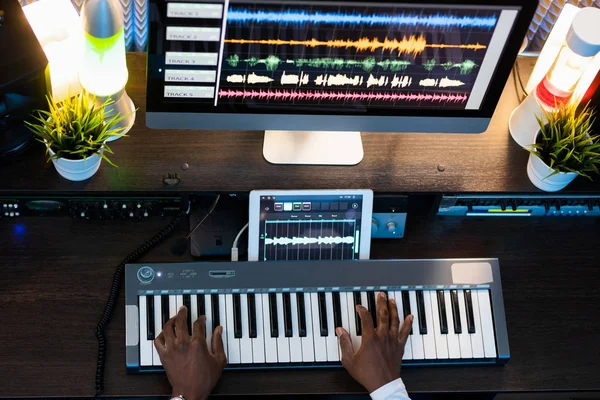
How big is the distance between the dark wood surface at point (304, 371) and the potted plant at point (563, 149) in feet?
0.62

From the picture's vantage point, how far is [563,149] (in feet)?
6.00

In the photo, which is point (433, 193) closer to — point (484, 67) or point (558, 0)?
point (484, 67)

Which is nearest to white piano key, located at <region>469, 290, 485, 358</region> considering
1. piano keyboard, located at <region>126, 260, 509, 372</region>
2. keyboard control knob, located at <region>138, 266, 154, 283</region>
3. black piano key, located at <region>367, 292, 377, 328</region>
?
piano keyboard, located at <region>126, 260, 509, 372</region>

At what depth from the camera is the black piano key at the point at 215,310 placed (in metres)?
1.82

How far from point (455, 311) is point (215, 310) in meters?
0.58

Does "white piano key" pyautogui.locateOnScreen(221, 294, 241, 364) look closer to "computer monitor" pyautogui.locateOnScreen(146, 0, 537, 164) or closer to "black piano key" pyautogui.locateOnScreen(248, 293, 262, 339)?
"black piano key" pyautogui.locateOnScreen(248, 293, 262, 339)

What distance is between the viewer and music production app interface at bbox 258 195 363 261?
73.2 inches

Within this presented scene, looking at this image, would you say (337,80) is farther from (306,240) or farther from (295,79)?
(306,240)

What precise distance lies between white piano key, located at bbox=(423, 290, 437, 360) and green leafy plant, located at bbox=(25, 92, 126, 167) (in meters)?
0.82

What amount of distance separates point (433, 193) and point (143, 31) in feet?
3.16

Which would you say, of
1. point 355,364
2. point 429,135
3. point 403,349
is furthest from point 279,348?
point 429,135

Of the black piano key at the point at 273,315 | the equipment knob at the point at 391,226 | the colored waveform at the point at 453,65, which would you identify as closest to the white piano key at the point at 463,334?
the equipment knob at the point at 391,226

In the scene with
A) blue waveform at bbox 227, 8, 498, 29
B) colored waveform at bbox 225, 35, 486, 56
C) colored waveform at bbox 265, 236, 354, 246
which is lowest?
colored waveform at bbox 265, 236, 354, 246

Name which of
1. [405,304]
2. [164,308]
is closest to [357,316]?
[405,304]
